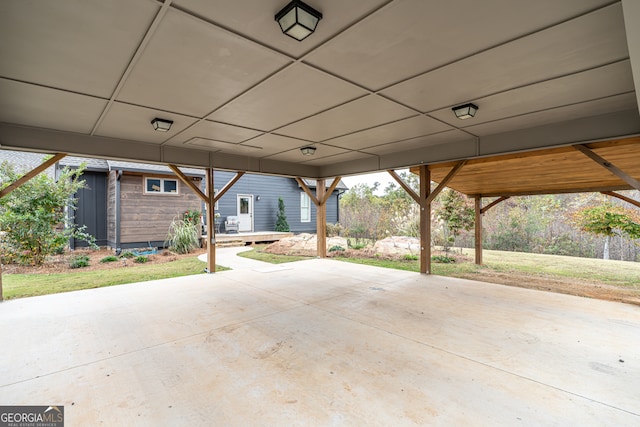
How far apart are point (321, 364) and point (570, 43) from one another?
332cm

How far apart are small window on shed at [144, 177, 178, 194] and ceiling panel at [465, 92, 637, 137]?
9.56m

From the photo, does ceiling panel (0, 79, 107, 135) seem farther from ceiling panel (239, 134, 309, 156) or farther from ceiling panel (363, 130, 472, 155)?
ceiling panel (363, 130, 472, 155)

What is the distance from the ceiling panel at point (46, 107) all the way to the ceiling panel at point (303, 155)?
350cm

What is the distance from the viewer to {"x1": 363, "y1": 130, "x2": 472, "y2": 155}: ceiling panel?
17.0 feet

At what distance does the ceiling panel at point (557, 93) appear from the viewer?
291 cm

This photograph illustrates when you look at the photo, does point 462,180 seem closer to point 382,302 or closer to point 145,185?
point 382,302

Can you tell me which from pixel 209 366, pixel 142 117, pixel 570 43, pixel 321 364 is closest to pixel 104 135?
pixel 142 117

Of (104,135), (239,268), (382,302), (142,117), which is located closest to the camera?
(142,117)

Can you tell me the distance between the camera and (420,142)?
5734 millimetres

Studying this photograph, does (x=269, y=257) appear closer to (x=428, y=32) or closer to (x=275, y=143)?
(x=275, y=143)

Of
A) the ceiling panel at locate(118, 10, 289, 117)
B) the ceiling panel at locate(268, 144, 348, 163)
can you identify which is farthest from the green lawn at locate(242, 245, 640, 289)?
the ceiling panel at locate(118, 10, 289, 117)

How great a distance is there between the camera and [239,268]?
23.6 feet

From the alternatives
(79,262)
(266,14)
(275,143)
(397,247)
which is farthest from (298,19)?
(397,247)

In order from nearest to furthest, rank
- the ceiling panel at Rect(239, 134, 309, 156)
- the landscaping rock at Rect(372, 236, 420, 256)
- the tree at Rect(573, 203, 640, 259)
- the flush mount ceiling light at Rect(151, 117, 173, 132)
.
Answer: the flush mount ceiling light at Rect(151, 117, 173, 132), the ceiling panel at Rect(239, 134, 309, 156), the tree at Rect(573, 203, 640, 259), the landscaping rock at Rect(372, 236, 420, 256)
